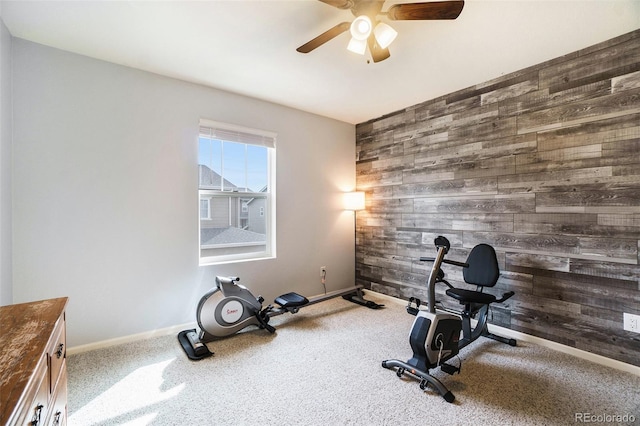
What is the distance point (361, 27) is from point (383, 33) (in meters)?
0.15

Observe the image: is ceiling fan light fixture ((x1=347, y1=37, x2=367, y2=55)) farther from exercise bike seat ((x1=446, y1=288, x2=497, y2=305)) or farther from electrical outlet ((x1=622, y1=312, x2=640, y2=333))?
electrical outlet ((x1=622, y1=312, x2=640, y2=333))

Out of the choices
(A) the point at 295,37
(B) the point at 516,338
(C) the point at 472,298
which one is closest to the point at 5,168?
(A) the point at 295,37

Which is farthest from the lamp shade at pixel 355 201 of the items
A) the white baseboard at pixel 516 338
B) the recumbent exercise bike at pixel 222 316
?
the white baseboard at pixel 516 338

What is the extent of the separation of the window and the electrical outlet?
10.8ft

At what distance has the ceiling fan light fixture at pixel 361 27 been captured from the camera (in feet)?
5.44

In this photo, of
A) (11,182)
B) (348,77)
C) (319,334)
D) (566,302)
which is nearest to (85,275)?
(11,182)

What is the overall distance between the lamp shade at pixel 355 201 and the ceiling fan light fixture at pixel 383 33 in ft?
8.05

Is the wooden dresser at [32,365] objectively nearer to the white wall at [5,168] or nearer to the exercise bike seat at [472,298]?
the white wall at [5,168]

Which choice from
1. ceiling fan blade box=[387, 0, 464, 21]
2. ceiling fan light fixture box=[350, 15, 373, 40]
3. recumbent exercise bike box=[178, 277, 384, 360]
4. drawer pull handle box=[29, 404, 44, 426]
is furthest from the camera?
recumbent exercise bike box=[178, 277, 384, 360]

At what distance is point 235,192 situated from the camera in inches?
132

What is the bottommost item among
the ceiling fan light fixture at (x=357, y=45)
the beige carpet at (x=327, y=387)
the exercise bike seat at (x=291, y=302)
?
the beige carpet at (x=327, y=387)

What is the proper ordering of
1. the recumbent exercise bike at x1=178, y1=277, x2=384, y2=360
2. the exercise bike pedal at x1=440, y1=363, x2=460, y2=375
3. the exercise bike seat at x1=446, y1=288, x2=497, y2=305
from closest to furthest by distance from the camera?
the exercise bike pedal at x1=440, y1=363, x2=460, y2=375
the exercise bike seat at x1=446, y1=288, x2=497, y2=305
the recumbent exercise bike at x1=178, y1=277, x2=384, y2=360

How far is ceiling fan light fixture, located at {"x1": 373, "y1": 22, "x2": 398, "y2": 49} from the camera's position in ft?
5.58

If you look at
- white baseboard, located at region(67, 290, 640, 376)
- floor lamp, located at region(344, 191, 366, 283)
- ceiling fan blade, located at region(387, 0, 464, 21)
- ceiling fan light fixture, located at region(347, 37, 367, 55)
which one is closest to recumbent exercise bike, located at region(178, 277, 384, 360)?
white baseboard, located at region(67, 290, 640, 376)
